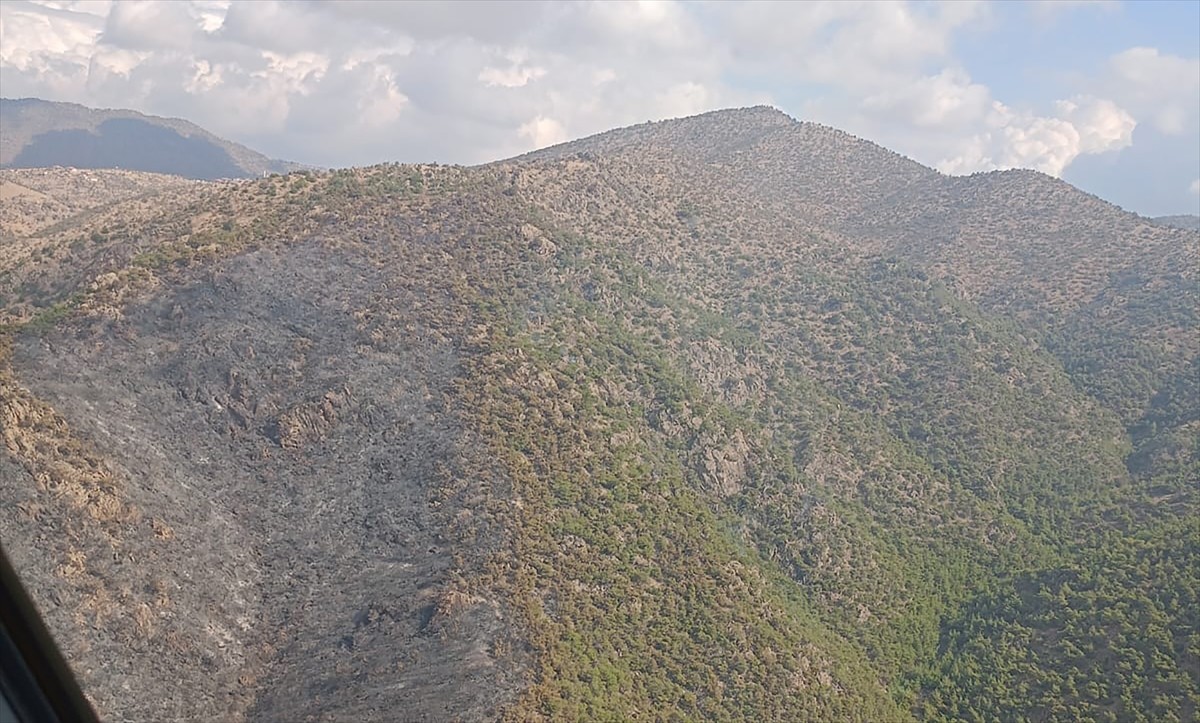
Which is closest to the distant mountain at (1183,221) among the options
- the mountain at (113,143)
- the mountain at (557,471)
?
the mountain at (557,471)

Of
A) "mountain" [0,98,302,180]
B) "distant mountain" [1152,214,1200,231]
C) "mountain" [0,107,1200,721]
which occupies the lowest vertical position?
"mountain" [0,107,1200,721]

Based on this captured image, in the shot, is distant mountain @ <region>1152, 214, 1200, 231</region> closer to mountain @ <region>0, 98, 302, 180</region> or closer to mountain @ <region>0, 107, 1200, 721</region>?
mountain @ <region>0, 107, 1200, 721</region>

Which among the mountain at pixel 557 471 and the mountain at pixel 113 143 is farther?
the mountain at pixel 113 143

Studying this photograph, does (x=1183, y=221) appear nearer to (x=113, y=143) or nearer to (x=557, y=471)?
(x=557, y=471)

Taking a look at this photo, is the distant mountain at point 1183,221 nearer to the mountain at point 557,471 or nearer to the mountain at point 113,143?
the mountain at point 557,471

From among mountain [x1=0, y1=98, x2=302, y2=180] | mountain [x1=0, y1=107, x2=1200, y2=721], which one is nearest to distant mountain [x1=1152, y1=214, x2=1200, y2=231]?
mountain [x1=0, y1=107, x2=1200, y2=721]

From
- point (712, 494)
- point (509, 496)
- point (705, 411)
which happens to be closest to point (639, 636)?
point (509, 496)

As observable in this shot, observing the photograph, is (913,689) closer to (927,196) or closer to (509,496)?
(509,496)
